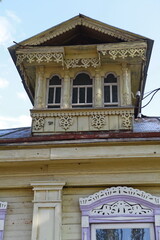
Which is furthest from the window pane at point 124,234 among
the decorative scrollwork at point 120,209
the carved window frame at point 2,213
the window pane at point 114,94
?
the window pane at point 114,94

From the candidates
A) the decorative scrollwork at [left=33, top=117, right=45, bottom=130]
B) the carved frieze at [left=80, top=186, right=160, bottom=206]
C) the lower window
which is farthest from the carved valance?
the lower window

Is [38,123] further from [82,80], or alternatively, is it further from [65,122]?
[82,80]

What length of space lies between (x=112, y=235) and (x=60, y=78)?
3767mm

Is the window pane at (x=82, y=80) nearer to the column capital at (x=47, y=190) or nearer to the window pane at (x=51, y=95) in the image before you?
the window pane at (x=51, y=95)

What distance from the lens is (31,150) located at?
597 cm

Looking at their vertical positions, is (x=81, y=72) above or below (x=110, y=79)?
above

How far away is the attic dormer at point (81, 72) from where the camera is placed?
702 centimetres

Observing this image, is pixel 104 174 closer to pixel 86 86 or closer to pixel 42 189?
pixel 42 189

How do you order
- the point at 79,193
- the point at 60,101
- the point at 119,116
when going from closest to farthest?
the point at 79,193 < the point at 119,116 < the point at 60,101

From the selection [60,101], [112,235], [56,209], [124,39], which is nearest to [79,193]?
[56,209]

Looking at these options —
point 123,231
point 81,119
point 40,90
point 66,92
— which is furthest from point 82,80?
point 123,231

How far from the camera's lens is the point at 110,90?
7.54m

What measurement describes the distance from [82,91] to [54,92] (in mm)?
644

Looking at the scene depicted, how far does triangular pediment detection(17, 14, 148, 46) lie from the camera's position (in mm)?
7820
